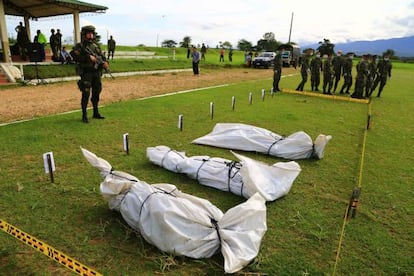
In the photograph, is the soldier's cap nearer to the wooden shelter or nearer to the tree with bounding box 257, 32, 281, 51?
the wooden shelter

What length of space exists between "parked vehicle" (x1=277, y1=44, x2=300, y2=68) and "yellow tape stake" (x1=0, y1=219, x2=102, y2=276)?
3338 centimetres

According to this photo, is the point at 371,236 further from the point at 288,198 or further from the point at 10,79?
the point at 10,79

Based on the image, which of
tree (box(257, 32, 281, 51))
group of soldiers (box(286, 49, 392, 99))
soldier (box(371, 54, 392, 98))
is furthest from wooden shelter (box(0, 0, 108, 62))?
tree (box(257, 32, 281, 51))

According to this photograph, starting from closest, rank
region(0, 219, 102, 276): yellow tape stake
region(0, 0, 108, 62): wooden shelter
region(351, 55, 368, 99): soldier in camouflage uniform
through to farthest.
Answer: region(0, 219, 102, 276): yellow tape stake, region(351, 55, 368, 99): soldier in camouflage uniform, region(0, 0, 108, 62): wooden shelter

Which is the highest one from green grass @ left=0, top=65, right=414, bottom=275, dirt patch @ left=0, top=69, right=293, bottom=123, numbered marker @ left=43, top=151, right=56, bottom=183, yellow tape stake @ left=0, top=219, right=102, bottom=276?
numbered marker @ left=43, top=151, right=56, bottom=183

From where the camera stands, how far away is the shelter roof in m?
16.1

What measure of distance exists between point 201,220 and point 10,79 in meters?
13.3

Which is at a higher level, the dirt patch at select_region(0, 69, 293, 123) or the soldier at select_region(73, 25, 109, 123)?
the soldier at select_region(73, 25, 109, 123)

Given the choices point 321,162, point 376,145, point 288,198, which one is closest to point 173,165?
point 288,198

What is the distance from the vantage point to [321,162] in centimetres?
538

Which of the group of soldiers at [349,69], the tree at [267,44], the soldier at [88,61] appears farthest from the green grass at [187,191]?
the tree at [267,44]

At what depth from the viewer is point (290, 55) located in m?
35.1

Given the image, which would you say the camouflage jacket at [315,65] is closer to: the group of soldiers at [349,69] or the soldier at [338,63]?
the group of soldiers at [349,69]

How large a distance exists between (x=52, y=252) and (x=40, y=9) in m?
19.5
